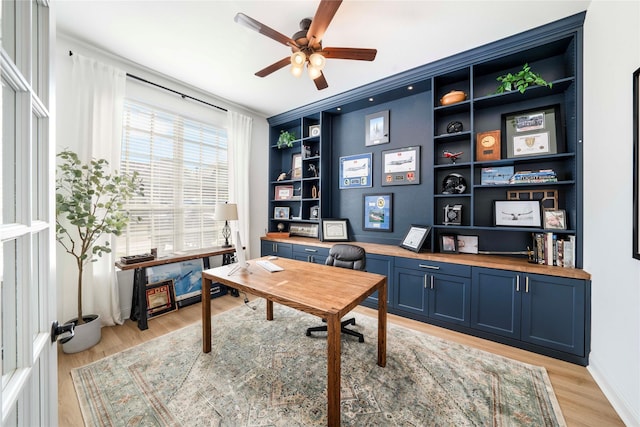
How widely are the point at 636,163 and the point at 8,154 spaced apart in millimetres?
2759

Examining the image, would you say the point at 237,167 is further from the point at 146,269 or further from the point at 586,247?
the point at 586,247

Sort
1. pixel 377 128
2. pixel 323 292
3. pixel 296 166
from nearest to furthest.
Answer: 1. pixel 323 292
2. pixel 377 128
3. pixel 296 166

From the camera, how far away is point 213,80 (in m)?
3.20

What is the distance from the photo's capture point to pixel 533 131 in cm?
250

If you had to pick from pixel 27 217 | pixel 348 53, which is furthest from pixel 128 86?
pixel 27 217

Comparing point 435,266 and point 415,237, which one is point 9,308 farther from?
point 415,237

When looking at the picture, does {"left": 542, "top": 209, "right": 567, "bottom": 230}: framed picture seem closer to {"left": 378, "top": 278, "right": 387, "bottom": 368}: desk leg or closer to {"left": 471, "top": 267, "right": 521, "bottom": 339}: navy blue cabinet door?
{"left": 471, "top": 267, "right": 521, "bottom": 339}: navy blue cabinet door

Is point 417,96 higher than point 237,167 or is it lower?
higher

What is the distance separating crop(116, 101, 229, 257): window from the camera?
2955 mm

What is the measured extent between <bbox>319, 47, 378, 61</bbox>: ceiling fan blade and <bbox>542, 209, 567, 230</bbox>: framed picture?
2.23 m

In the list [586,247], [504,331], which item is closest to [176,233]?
[504,331]

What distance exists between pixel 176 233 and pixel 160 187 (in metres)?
0.65

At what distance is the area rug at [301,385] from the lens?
1.54 m

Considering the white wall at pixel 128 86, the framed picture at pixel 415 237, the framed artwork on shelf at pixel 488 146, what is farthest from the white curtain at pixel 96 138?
the framed artwork on shelf at pixel 488 146
